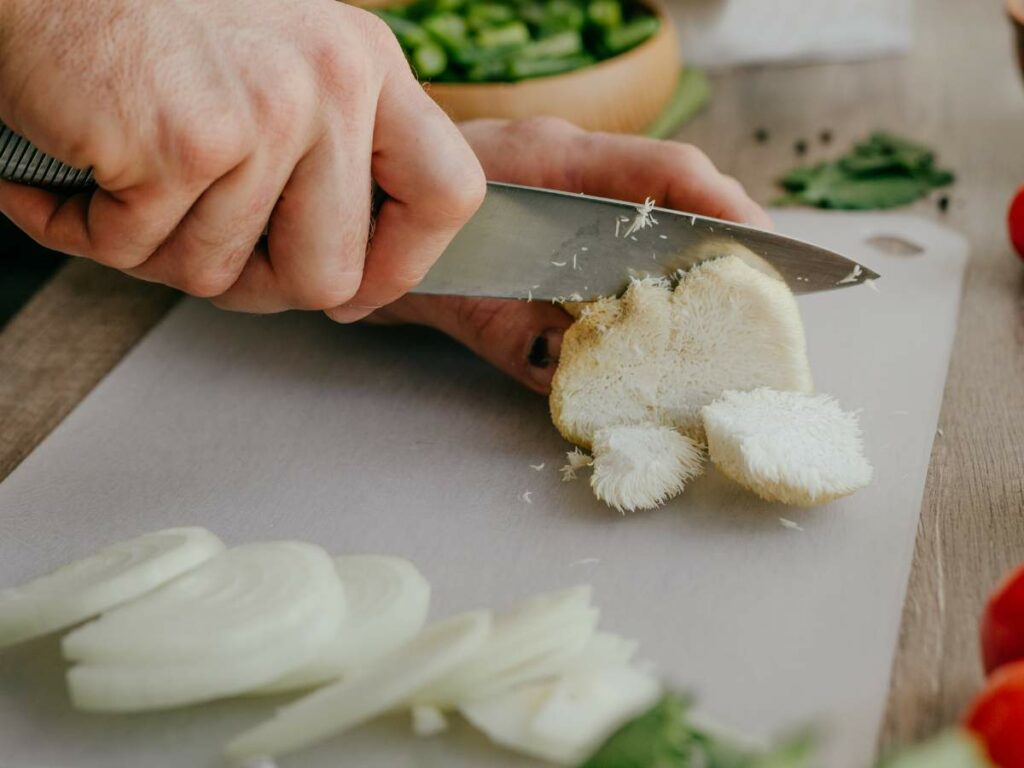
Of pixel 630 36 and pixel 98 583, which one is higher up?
pixel 630 36

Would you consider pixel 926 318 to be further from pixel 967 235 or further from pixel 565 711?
pixel 565 711

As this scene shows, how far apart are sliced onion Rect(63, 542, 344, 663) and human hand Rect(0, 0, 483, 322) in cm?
37

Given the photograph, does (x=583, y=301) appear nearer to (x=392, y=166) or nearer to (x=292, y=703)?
(x=392, y=166)

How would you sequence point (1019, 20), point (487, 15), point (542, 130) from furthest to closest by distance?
point (487, 15)
point (1019, 20)
point (542, 130)

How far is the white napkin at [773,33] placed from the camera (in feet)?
9.87

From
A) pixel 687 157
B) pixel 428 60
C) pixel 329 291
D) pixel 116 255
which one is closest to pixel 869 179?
pixel 687 157

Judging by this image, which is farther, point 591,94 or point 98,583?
point 591,94

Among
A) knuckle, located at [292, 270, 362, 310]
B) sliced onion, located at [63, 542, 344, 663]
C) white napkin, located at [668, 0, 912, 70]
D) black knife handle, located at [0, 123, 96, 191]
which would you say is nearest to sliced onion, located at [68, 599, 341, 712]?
sliced onion, located at [63, 542, 344, 663]

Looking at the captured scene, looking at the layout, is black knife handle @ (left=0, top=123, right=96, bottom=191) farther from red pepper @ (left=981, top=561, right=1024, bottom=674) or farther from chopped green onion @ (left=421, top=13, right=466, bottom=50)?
chopped green onion @ (left=421, top=13, right=466, bottom=50)

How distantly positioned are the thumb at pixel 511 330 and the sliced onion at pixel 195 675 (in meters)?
0.63

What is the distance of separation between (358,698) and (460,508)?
1.41 feet

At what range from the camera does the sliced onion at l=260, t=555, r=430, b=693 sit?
1140mm

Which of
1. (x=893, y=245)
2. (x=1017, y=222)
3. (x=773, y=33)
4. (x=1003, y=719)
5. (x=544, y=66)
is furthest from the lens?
(x=773, y=33)

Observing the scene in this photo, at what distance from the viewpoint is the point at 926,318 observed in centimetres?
181
